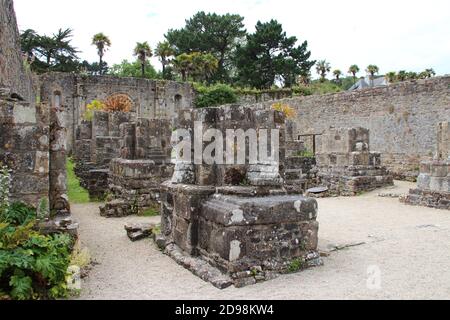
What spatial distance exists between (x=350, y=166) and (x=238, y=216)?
9.02 metres

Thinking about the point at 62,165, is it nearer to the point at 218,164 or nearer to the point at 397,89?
the point at 218,164

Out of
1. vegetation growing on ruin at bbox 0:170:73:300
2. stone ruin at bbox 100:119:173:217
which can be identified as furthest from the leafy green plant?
stone ruin at bbox 100:119:173:217

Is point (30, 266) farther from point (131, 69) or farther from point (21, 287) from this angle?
point (131, 69)

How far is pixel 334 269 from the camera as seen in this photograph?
4.73 metres

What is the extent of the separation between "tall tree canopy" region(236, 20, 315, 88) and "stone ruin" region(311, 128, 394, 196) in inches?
868

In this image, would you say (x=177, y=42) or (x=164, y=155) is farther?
(x=177, y=42)

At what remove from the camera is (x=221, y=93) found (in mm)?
29391

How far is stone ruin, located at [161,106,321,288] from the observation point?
4.46 metres

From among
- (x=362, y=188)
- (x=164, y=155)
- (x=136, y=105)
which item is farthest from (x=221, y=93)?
(x=164, y=155)

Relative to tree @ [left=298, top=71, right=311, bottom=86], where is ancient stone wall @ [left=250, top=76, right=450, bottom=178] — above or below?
below

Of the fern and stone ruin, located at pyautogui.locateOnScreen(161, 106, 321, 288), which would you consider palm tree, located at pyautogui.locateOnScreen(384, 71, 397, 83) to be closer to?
stone ruin, located at pyautogui.locateOnScreen(161, 106, 321, 288)

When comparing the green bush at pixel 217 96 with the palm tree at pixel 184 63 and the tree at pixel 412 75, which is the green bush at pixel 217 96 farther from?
the tree at pixel 412 75

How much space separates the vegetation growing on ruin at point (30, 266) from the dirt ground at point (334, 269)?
0.34 metres

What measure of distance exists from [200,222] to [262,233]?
2.96 ft
